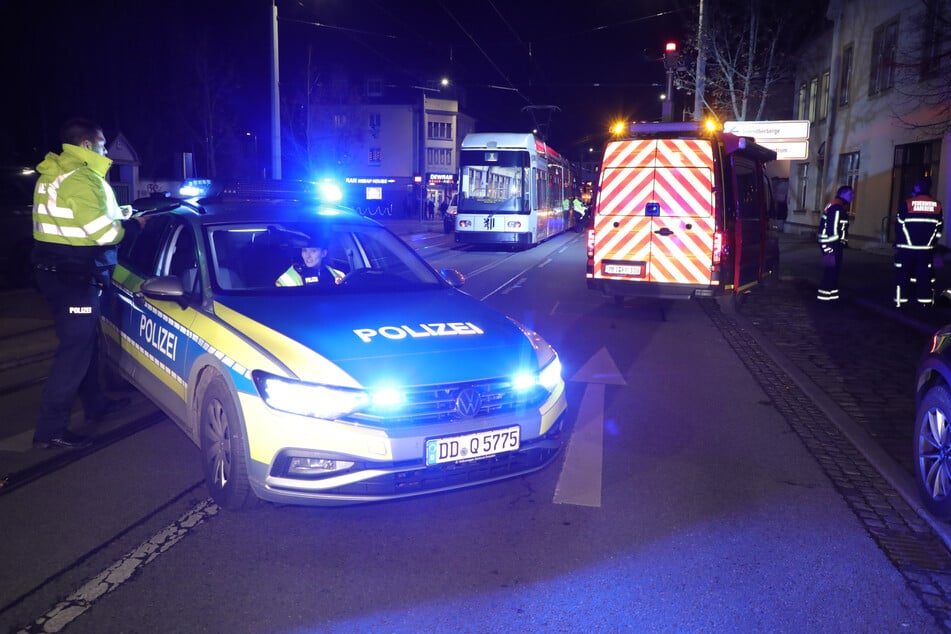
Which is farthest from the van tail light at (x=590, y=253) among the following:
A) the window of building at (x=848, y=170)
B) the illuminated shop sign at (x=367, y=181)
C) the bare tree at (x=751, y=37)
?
the illuminated shop sign at (x=367, y=181)

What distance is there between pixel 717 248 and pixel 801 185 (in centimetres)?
2722

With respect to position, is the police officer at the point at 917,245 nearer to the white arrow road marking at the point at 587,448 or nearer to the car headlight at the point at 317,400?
the white arrow road marking at the point at 587,448

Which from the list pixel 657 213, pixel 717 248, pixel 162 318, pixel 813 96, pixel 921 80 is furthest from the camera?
pixel 813 96

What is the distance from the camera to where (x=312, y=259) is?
586cm

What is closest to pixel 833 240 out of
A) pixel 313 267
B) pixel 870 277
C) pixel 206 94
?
pixel 870 277

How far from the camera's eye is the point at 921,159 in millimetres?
21781

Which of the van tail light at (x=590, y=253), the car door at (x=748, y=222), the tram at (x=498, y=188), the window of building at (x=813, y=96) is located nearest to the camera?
the car door at (x=748, y=222)

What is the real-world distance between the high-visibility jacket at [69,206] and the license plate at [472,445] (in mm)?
2943

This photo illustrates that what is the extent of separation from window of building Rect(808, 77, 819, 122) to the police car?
3212 cm

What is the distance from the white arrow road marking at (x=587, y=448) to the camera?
189 inches

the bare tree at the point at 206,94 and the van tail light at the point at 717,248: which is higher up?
the bare tree at the point at 206,94

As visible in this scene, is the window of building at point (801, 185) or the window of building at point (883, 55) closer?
the window of building at point (883, 55)

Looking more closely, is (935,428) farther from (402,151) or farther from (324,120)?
(402,151)

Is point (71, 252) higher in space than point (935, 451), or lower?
higher
